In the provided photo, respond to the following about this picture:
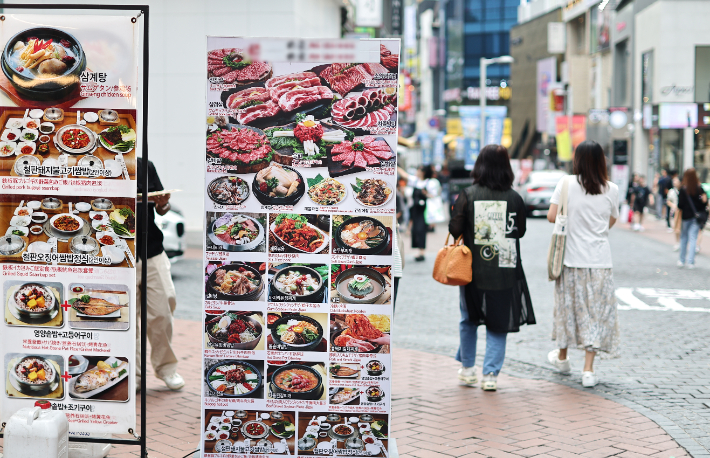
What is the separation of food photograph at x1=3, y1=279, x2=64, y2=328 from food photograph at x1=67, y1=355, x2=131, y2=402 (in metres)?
0.25

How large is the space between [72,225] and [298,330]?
4.27ft

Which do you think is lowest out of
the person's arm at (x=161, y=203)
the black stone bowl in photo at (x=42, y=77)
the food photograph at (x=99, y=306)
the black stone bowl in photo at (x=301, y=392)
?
the black stone bowl in photo at (x=301, y=392)

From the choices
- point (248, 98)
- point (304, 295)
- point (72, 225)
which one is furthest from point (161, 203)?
point (304, 295)

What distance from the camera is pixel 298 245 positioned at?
4312 millimetres

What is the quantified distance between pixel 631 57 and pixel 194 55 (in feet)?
94.0

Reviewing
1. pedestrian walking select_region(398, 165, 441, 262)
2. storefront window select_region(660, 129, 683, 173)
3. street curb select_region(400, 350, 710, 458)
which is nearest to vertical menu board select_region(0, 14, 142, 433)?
street curb select_region(400, 350, 710, 458)

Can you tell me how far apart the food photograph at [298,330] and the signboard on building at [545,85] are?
62.7m

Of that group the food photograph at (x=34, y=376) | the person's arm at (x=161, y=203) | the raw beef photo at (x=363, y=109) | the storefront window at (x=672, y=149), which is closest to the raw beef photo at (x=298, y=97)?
the raw beef photo at (x=363, y=109)

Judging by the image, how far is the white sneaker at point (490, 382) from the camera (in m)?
6.49

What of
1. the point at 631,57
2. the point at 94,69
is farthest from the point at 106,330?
the point at 631,57

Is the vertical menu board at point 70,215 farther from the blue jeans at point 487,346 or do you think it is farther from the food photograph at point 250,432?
the blue jeans at point 487,346

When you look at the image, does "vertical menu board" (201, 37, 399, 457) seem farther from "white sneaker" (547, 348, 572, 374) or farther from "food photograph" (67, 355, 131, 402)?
"white sneaker" (547, 348, 572, 374)

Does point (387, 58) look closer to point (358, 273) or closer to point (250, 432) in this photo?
point (358, 273)

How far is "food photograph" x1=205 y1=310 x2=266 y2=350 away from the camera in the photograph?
4359mm
